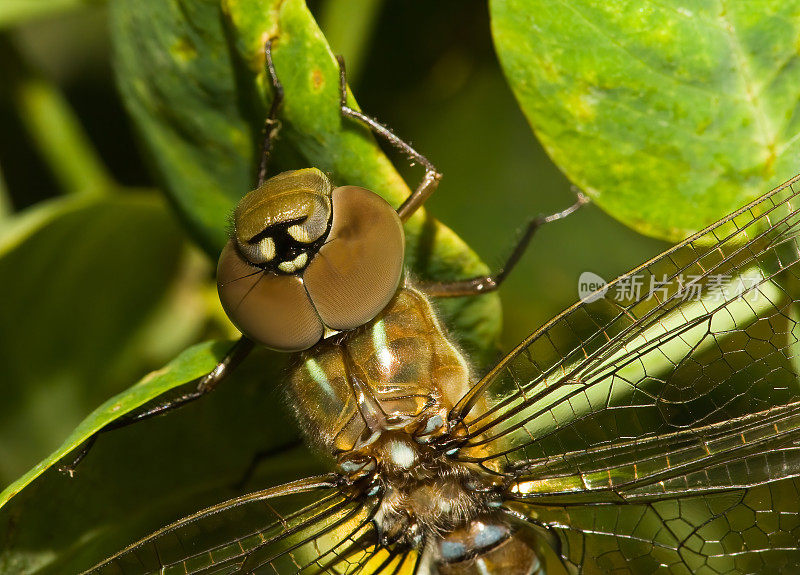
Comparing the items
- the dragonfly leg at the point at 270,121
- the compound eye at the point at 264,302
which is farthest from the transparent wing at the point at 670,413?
the dragonfly leg at the point at 270,121

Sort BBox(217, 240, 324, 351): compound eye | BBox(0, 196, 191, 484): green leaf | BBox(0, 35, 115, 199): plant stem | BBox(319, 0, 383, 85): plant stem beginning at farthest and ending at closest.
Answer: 1. BBox(0, 35, 115, 199): plant stem
2. BBox(319, 0, 383, 85): plant stem
3. BBox(0, 196, 191, 484): green leaf
4. BBox(217, 240, 324, 351): compound eye

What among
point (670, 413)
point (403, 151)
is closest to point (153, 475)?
point (403, 151)

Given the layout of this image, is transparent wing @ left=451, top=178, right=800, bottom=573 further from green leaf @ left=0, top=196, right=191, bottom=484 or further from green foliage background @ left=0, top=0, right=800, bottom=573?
green leaf @ left=0, top=196, right=191, bottom=484

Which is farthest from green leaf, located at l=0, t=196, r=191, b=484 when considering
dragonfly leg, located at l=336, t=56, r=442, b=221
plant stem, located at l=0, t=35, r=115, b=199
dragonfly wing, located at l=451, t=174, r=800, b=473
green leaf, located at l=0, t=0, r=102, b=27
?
dragonfly wing, located at l=451, t=174, r=800, b=473

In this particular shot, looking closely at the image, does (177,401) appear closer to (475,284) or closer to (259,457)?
(259,457)

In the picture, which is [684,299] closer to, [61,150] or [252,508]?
[252,508]

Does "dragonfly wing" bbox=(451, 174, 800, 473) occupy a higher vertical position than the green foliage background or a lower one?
lower

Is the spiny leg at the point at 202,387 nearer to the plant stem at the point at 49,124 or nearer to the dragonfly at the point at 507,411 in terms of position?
the dragonfly at the point at 507,411
